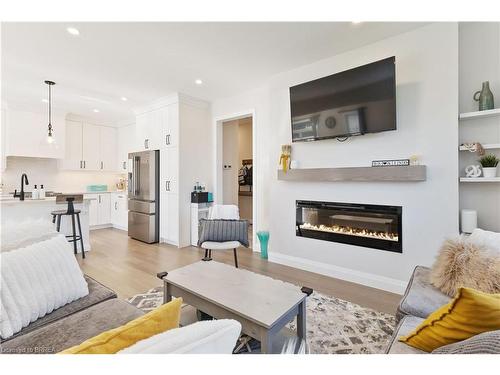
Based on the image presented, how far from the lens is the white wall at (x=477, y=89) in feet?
7.27

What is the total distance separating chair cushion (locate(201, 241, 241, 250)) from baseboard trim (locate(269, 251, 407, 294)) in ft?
2.66

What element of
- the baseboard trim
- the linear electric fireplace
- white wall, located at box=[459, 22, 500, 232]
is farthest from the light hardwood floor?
white wall, located at box=[459, 22, 500, 232]

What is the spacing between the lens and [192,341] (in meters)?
0.55

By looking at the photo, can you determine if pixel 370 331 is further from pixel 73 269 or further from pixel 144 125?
pixel 144 125

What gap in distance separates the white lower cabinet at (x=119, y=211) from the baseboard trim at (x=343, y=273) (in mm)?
3750

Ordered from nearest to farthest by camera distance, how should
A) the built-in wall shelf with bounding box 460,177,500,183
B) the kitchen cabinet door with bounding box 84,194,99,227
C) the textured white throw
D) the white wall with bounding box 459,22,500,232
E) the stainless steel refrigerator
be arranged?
1. the textured white throw
2. the built-in wall shelf with bounding box 460,177,500,183
3. the white wall with bounding box 459,22,500,232
4. the stainless steel refrigerator
5. the kitchen cabinet door with bounding box 84,194,99,227

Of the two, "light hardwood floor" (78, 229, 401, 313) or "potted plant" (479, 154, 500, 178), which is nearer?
"potted plant" (479, 154, 500, 178)

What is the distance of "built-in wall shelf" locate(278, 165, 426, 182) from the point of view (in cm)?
231

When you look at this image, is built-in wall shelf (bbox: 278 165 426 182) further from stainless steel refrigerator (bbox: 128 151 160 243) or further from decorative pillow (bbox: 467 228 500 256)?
stainless steel refrigerator (bbox: 128 151 160 243)

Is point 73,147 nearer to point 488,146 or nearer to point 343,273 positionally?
point 343,273

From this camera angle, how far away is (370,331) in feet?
5.91

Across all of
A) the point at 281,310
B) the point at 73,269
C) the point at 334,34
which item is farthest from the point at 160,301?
the point at 334,34

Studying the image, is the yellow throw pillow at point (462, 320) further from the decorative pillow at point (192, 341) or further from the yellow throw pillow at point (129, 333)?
the yellow throw pillow at point (129, 333)
